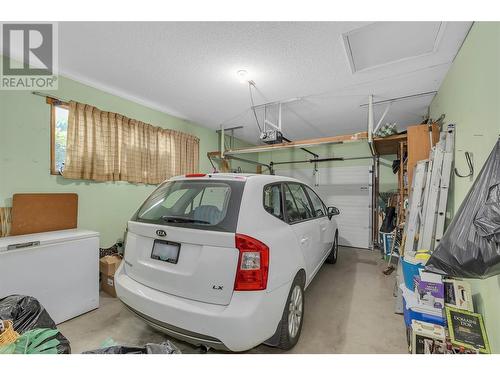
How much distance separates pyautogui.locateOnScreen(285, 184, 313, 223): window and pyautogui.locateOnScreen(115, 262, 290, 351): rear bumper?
727 mm

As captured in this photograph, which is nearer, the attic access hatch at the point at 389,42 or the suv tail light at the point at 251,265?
the suv tail light at the point at 251,265

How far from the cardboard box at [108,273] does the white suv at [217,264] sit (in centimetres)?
118

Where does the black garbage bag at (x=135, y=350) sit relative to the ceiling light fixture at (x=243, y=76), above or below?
below

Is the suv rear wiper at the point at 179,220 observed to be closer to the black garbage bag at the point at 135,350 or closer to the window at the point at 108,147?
the black garbage bag at the point at 135,350

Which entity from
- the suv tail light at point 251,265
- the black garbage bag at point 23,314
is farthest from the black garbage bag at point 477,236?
the black garbage bag at point 23,314

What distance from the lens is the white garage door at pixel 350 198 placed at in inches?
211

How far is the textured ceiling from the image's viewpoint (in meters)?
1.92

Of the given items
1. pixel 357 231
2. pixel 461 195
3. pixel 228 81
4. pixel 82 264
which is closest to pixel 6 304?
pixel 82 264

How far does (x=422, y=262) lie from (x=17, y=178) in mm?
4277

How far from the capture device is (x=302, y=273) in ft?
6.51

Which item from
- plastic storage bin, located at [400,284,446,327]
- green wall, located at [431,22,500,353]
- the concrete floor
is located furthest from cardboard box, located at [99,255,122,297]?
green wall, located at [431,22,500,353]

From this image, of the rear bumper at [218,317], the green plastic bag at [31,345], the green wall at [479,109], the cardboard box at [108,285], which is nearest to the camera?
the green plastic bag at [31,345]

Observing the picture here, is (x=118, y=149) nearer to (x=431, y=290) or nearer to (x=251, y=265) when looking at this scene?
(x=251, y=265)

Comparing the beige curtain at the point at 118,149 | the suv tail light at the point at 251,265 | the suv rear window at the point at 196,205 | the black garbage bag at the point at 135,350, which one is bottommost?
→ the black garbage bag at the point at 135,350
